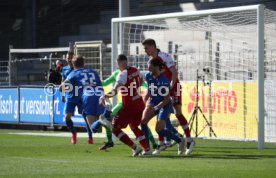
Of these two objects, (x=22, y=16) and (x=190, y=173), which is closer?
(x=190, y=173)

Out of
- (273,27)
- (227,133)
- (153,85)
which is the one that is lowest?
(227,133)

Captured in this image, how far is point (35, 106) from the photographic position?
27562mm

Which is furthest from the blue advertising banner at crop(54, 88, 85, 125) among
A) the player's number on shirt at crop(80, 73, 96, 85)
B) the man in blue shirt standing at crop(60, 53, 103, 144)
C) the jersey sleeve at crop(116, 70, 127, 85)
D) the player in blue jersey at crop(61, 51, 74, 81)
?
the jersey sleeve at crop(116, 70, 127, 85)

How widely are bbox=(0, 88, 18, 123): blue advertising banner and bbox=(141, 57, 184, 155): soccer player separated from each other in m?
13.1

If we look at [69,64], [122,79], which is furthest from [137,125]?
[69,64]

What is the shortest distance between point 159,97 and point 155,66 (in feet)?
2.10

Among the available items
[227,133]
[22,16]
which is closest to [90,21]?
[22,16]

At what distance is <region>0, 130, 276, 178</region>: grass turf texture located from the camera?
39.5 ft

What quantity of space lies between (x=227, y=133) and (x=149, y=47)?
672 cm

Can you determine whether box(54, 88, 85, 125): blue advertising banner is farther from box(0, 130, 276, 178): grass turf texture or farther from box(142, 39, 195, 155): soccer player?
box(142, 39, 195, 155): soccer player

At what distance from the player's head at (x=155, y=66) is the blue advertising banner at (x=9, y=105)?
13511mm

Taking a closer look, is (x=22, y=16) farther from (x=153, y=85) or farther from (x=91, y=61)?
(x=153, y=85)

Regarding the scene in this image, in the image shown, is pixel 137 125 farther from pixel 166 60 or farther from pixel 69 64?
pixel 69 64

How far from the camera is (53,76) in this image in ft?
88.8
